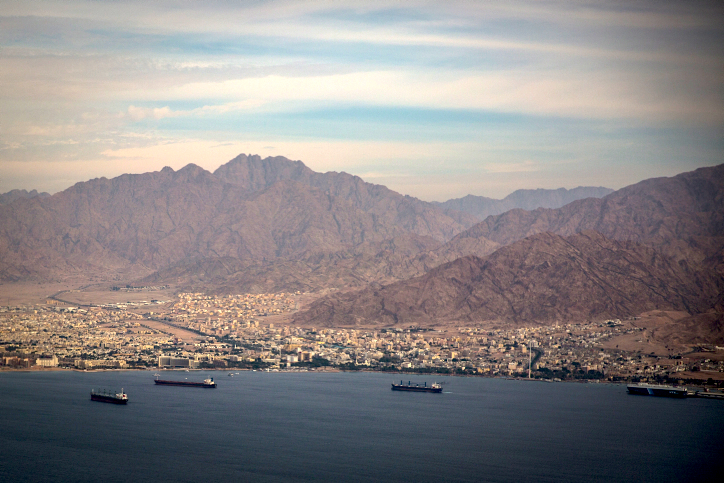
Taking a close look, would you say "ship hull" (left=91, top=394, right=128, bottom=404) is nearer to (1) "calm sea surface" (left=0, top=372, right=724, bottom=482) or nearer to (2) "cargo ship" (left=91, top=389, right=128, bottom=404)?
(2) "cargo ship" (left=91, top=389, right=128, bottom=404)

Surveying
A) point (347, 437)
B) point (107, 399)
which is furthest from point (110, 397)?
point (347, 437)

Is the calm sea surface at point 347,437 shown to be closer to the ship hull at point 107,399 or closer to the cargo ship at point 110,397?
the cargo ship at point 110,397

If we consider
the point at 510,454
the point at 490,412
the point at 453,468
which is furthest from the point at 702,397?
the point at 453,468

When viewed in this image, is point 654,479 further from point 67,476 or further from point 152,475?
point 67,476

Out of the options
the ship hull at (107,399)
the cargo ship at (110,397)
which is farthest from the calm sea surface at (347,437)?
the ship hull at (107,399)

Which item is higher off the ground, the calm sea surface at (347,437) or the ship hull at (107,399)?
the ship hull at (107,399)

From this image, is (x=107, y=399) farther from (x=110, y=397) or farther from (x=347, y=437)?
(x=347, y=437)

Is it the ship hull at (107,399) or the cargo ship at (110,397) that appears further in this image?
the cargo ship at (110,397)

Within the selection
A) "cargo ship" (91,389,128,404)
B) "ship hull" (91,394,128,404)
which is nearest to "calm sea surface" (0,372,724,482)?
"cargo ship" (91,389,128,404)
